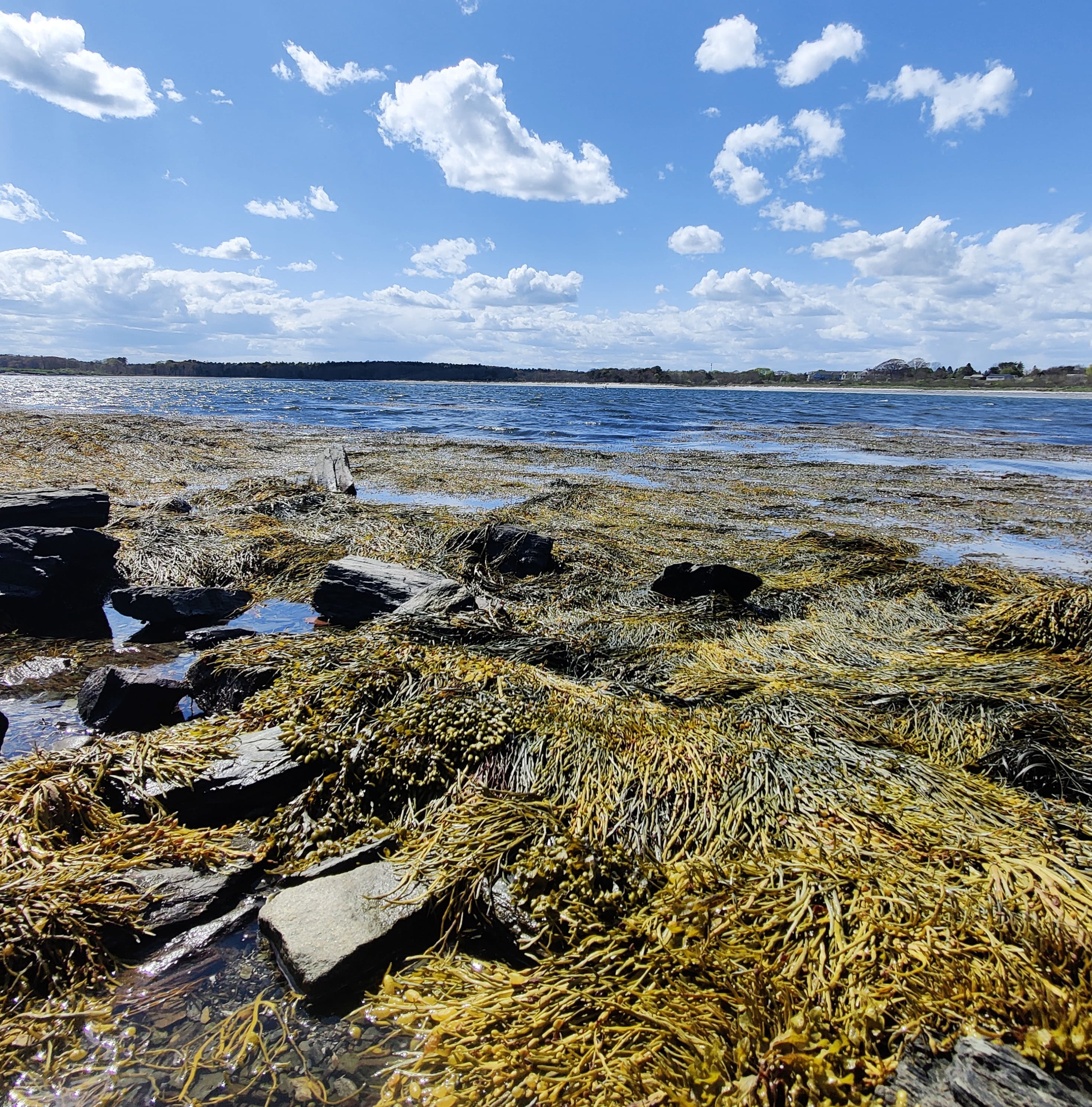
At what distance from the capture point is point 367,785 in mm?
2969

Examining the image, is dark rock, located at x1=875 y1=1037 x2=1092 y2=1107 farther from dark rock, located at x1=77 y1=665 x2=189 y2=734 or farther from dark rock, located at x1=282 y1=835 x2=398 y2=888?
dark rock, located at x1=77 y1=665 x2=189 y2=734

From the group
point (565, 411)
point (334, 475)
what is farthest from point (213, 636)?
point (565, 411)

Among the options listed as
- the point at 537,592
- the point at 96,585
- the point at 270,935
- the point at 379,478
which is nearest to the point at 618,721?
the point at 270,935

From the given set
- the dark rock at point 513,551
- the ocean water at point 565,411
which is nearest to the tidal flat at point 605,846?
the dark rock at point 513,551

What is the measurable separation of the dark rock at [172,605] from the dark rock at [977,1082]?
5.30 metres

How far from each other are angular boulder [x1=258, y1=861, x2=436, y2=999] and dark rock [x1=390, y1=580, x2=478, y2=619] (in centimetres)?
234

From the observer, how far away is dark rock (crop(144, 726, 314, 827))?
9.28ft

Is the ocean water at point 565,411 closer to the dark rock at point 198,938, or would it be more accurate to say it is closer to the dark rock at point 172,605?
the dark rock at point 172,605

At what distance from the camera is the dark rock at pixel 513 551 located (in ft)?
20.9

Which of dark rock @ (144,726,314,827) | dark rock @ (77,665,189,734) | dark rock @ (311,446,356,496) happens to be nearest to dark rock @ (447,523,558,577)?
dark rock @ (77,665,189,734)

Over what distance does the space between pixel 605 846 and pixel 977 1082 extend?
1.32m

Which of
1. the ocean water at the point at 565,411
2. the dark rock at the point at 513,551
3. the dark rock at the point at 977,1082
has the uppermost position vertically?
the dark rock at the point at 977,1082

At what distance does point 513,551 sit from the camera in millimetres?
6461

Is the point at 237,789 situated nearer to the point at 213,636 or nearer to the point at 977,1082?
the point at 213,636
